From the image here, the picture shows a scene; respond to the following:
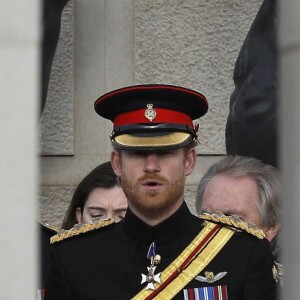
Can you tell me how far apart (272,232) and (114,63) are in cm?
156

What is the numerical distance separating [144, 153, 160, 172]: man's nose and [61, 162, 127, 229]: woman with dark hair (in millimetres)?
874

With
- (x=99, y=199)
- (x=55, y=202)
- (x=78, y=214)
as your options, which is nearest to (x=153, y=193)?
(x=99, y=199)

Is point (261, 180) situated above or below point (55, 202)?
above

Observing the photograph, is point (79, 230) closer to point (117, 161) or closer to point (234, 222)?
point (117, 161)

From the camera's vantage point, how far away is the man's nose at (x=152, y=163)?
3576 mm

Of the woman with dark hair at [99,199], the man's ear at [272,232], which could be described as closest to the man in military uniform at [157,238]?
the man's ear at [272,232]

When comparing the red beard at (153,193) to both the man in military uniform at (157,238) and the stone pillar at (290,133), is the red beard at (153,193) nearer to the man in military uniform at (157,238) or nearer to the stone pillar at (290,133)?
the man in military uniform at (157,238)

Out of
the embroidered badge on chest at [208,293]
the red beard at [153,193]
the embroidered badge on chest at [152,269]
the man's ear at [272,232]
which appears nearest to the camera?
the red beard at [153,193]

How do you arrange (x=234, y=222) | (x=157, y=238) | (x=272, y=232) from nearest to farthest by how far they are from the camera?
(x=157, y=238)
(x=234, y=222)
(x=272, y=232)

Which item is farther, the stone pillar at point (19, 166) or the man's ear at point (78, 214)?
the man's ear at point (78, 214)

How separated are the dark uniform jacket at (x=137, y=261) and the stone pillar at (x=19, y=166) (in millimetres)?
1619

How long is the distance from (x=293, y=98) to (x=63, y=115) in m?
3.63

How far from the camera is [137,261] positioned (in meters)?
3.86

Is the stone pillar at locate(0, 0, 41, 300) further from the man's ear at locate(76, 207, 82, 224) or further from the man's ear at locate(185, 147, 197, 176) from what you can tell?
the man's ear at locate(76, 207, 82, 224)
